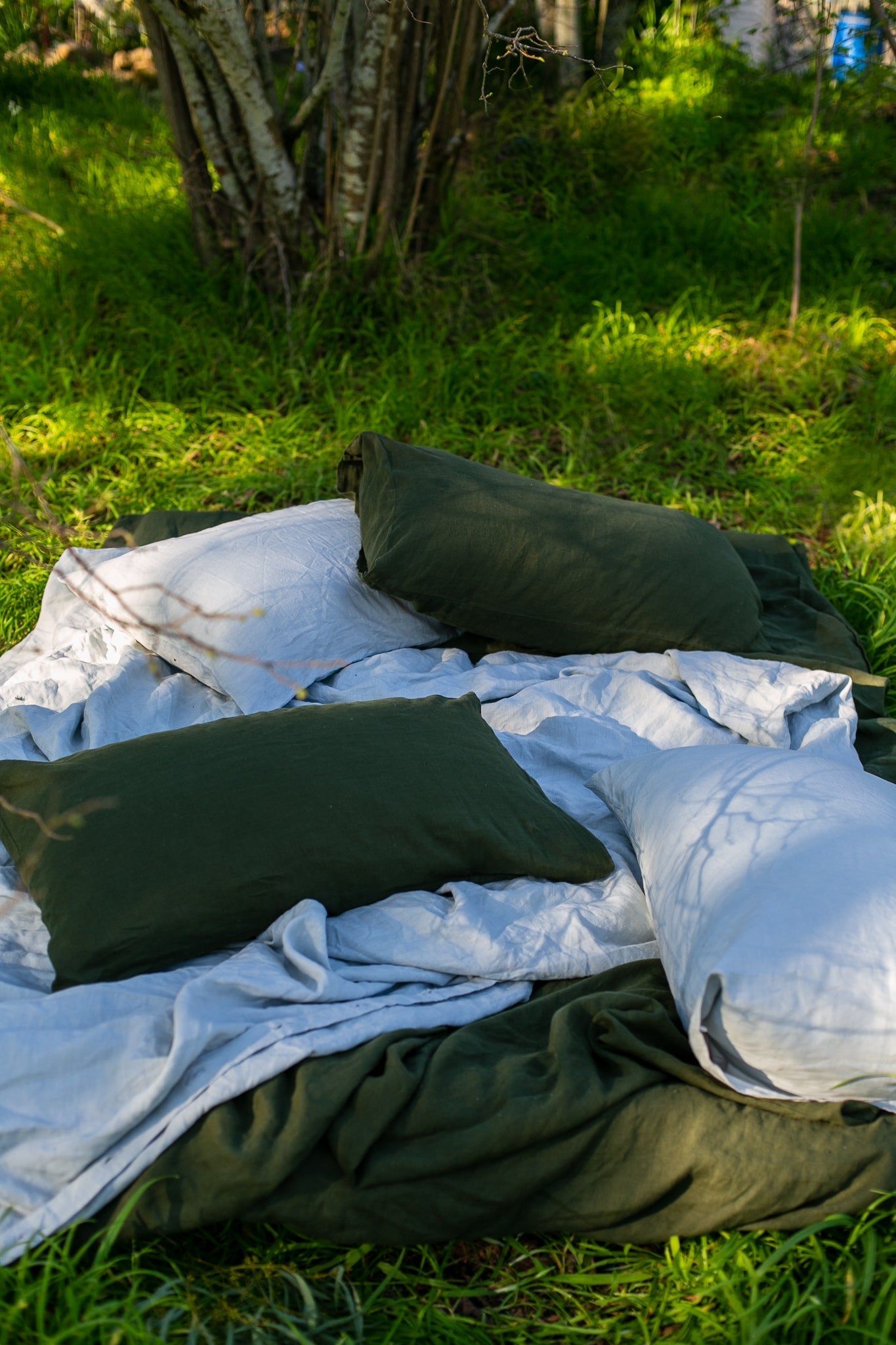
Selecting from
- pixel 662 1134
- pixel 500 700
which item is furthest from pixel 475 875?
pixel 500 700

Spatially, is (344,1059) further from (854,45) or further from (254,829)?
(854,45)

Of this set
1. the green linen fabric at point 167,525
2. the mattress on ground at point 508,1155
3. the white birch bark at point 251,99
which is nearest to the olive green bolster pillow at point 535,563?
the green linen fabric at point 167,525

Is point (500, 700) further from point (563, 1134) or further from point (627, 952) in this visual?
point (563, 1134)

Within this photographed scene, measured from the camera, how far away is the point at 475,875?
1635 millimetres

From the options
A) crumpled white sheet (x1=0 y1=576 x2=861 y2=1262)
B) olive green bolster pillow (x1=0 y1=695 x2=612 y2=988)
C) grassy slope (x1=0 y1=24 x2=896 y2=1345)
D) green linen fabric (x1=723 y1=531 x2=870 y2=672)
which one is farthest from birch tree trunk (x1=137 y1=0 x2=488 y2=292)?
olive green bolster pillow (x1=0 y1=695 x2=612 y2=988)

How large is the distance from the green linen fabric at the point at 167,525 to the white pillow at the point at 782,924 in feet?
5.32

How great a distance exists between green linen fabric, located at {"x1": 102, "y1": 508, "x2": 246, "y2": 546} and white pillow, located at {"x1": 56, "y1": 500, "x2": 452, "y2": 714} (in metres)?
0.24

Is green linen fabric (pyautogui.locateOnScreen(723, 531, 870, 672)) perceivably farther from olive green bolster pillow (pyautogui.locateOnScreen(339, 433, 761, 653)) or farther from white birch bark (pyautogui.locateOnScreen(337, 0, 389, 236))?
white birch bark (pyautogui.locateOnScreen(337, 0, 389, 236))

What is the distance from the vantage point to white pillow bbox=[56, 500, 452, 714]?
7.13 feet

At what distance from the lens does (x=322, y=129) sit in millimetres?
3789

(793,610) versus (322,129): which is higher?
(322,129)

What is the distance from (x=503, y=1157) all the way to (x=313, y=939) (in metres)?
0.41

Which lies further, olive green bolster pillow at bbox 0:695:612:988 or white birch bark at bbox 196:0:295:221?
white birch bark at bbox 196:0:295:221

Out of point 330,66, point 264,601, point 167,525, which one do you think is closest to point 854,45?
point 330,66
